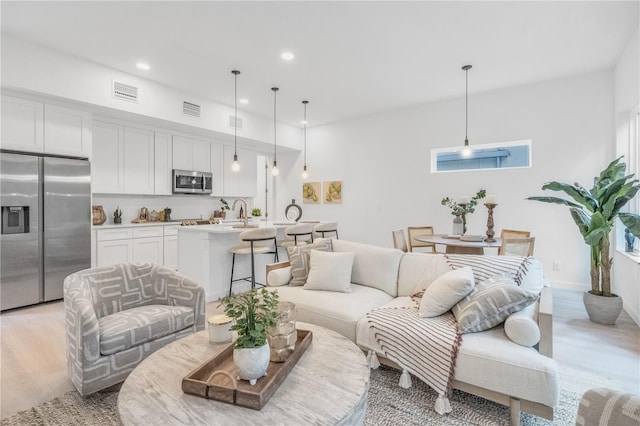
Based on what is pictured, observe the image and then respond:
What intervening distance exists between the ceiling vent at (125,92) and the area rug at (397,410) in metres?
3.74

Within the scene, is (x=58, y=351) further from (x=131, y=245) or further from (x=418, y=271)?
(x=418, y=271)

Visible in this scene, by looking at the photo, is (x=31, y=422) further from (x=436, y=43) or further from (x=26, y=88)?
(x=436, y=43)

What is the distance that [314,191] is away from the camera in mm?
7188

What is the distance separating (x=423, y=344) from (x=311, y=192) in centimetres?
548

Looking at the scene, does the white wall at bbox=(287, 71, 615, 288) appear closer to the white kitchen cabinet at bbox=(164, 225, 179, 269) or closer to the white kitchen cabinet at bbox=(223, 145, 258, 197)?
the white kitchen cabinet at bbox=(223, 145, 258, 197)

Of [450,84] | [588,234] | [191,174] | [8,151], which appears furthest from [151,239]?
[588,234]

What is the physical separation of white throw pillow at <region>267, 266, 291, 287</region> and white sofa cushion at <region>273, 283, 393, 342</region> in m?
0.17

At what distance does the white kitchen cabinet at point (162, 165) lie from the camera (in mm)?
5449

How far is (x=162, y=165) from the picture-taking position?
5531 millimetres

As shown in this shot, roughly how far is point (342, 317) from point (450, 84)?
403 centimetres

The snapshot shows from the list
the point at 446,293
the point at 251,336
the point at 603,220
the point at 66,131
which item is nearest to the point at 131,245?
the point at 66,131

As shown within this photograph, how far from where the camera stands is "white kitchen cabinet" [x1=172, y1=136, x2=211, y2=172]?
5711 mm

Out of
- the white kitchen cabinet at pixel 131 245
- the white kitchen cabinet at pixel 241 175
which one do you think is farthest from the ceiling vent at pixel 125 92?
the white kitchen cabinet at pixel 241 175

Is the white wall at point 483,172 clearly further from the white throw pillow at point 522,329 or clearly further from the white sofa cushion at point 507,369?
the white sofa cushion at point 507,369
